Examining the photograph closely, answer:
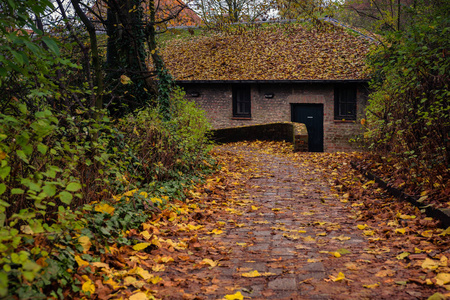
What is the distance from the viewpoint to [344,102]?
1900 cm

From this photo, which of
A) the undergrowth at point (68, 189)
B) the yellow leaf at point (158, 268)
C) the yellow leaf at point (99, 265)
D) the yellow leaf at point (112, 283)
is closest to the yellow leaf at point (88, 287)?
the undergrowth at point (68, 189)

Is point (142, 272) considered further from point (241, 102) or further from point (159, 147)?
point (241, 102)

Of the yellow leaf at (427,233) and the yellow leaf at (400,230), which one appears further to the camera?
the yellow leaf at (400,230)

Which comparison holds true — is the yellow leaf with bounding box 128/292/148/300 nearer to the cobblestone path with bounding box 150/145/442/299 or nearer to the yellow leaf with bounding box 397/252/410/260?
the cobblestone path with bounding box 150/145/442/299

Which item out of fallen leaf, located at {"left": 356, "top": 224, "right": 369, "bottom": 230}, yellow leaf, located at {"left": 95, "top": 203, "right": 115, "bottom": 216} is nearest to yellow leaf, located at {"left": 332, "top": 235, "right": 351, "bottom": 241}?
fallen leaf, located at {"left": 356, "top": 224, "right": 369, "bottom": 230}

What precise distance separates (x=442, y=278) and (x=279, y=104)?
1707cm

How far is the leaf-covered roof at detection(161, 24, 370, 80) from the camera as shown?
742 inches

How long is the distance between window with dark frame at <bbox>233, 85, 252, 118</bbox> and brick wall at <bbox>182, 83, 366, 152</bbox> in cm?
35

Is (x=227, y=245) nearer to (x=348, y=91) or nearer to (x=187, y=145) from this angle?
(x=187, y=145)

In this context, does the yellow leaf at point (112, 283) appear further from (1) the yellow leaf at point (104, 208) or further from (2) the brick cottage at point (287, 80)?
(2) the brick cottage at point (287, 80)

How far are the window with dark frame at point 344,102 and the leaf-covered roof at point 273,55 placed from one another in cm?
106

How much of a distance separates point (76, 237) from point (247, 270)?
5.24 ft

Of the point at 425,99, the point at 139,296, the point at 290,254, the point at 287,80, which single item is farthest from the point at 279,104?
the point at 139,296

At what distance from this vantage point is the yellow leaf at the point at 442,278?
9.81ft
